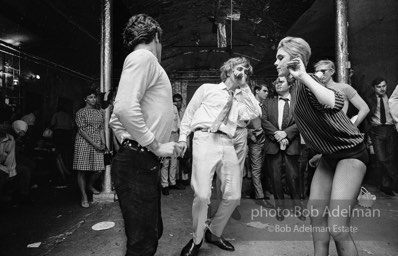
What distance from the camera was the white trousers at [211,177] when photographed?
113 inches

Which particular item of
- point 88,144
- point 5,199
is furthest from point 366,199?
point 5,199

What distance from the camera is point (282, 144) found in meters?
4.18

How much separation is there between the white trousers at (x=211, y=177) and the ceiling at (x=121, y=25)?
4.01 m

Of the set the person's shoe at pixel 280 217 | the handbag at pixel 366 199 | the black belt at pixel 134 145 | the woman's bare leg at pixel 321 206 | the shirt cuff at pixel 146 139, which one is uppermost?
the shirt cuff at pixel 146 139

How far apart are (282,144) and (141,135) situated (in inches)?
117

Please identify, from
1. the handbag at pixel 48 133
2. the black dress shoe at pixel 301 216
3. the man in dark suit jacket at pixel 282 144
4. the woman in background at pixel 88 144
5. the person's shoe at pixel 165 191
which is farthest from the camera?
the handbag at pixel 48 133

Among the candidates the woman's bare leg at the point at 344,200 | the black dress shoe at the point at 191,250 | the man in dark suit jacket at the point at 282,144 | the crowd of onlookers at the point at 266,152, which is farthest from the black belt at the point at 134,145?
the man in dark suit jacket at the point at 282,144

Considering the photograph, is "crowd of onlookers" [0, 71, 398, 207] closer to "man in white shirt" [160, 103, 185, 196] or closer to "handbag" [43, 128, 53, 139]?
"man in white shirt" [160, 103, 185, 196]

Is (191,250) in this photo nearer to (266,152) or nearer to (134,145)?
(134,145)

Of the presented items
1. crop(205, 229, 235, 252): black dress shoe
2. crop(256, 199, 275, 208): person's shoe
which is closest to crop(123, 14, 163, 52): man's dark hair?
crop(205, 229, 235, 252): black dress shoe

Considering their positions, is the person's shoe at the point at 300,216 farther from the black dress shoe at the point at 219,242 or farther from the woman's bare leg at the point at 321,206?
the woman's bare leg at the point at 321,206

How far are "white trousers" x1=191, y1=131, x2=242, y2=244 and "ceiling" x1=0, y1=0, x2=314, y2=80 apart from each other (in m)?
4.01

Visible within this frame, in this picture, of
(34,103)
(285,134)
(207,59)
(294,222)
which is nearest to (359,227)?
(294,222)

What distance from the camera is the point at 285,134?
4.18 metres
